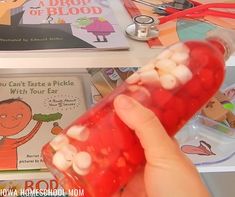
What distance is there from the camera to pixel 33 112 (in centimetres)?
93

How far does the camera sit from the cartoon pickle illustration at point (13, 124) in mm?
826

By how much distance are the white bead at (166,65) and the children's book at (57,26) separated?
0.16 metres

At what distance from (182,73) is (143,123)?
0.28ft

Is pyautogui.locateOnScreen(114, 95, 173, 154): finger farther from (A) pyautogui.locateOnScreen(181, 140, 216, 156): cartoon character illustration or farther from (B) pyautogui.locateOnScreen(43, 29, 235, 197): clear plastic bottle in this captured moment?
(A) pyautogui.locateOnScreen(181, 140, 216, 156): cartoon character illustration

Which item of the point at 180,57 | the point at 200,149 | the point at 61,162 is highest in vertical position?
the point at 180,57

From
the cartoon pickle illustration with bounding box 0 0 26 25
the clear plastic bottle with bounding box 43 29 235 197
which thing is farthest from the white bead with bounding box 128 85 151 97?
the cartoon pickle illustration with bounding box 0 0 26 25

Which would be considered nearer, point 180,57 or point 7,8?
point 180,57

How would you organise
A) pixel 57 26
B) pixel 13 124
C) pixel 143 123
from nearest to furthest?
pixel 143 123
pixel 57 26
pixel 13 124

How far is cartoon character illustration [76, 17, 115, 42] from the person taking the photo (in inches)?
28.2

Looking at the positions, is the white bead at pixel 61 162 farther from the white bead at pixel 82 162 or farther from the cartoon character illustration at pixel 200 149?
the cartoon character illustration at pixel 200 149

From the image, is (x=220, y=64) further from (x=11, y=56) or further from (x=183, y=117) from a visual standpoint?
(x=11, y=56)

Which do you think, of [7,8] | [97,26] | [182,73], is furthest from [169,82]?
[7,8]

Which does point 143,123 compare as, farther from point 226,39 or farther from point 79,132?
point 226,39

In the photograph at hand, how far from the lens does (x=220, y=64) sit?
54 centimetres
